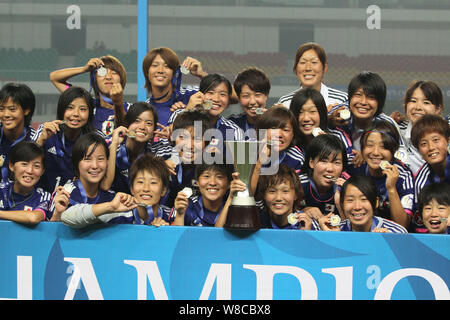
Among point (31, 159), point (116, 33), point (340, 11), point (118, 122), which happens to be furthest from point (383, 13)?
point (31, 159)

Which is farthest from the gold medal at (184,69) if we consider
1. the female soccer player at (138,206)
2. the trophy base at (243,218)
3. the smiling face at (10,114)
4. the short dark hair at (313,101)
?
the trophy base at (243,218)

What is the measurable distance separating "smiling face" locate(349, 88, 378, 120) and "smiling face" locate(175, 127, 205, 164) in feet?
2.73

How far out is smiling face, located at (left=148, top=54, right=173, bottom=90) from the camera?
136 inches

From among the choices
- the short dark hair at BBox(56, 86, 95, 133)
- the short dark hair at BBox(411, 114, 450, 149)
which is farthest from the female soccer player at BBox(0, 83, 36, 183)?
the short dark hair at BBox(411, 114, 450, 149)

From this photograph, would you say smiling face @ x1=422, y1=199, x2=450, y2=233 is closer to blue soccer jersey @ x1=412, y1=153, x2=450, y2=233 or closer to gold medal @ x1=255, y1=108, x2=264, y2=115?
blue soccer jersey @ x1=412, y1=153, x2=450, y2=233

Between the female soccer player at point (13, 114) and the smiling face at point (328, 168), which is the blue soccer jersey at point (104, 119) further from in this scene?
the smiling face at point (328, 168)

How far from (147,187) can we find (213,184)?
12.0 inches

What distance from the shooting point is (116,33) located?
8.21m

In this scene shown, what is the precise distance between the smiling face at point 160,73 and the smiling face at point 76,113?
0.51 m

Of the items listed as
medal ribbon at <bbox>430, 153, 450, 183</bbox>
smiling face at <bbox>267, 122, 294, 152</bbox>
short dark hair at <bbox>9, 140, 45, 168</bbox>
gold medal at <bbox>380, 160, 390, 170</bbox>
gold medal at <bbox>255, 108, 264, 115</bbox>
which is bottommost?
medal ribbon at <bbox>430, 153, 450, 183</bbox>

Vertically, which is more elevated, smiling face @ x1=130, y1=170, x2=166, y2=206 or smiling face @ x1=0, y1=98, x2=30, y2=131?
smiling face @ x1=0, y1=98, x2=30, y2=131

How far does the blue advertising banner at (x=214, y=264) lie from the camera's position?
2195mm
